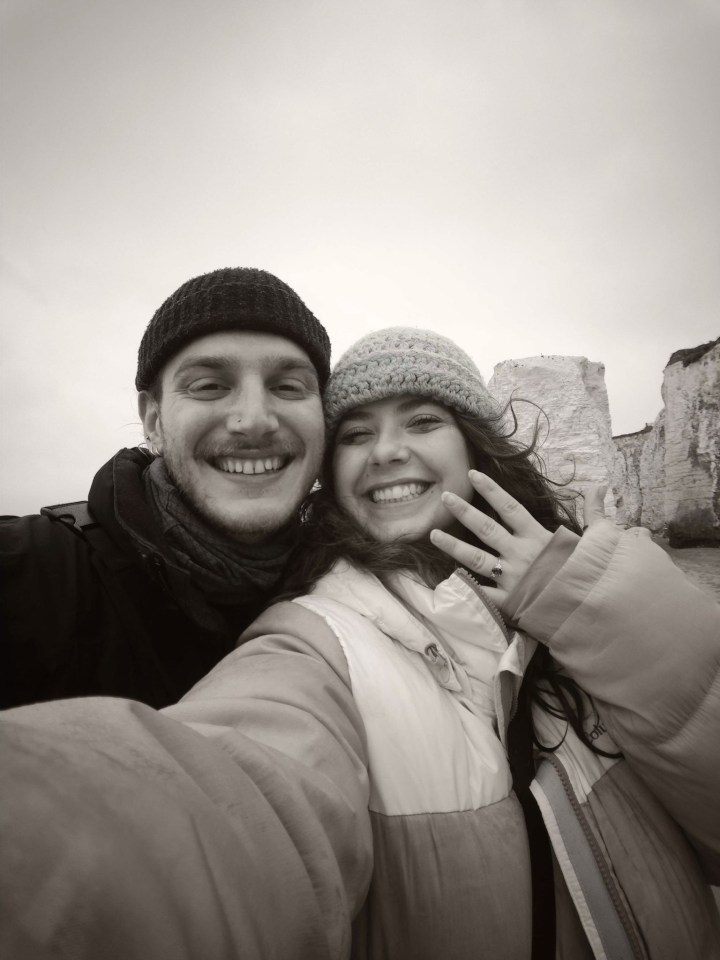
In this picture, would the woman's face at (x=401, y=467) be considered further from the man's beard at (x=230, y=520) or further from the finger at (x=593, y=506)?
the finger at (x=593, y=506)

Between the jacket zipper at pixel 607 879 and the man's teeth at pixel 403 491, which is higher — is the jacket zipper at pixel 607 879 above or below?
below

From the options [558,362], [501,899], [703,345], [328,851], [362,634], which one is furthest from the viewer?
[703,345]

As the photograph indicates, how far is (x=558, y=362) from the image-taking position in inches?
344

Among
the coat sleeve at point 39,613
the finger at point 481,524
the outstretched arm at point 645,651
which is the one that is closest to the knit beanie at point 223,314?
the coat sleeve at point 39,613

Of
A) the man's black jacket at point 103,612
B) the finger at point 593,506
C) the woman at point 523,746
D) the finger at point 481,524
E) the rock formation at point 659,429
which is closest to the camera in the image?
the woman at point 523,746

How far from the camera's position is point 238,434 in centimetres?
158

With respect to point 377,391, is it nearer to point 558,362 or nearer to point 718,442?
point 558,362

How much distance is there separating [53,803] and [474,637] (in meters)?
1.07

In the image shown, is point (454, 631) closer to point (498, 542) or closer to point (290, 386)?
point (498, 542)

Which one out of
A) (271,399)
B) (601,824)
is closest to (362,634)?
(601,824)

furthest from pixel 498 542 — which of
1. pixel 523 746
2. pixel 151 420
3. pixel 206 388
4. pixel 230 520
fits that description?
pixel 151 420

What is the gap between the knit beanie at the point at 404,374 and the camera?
170cm

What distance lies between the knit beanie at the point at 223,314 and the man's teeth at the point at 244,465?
0.51 metres

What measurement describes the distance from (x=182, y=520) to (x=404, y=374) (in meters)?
1.03
